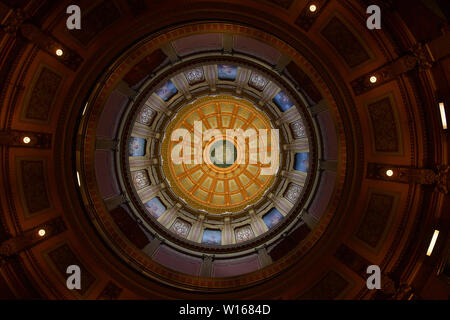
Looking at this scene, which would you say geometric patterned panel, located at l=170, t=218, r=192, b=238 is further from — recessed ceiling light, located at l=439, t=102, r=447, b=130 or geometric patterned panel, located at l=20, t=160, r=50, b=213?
recessed ceiling light, located at l=439, t=102, r=447, b=130

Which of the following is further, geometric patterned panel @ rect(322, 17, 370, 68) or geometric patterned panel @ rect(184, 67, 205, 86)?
geometric patterned panel @ rect(184, 67, 205, 86)

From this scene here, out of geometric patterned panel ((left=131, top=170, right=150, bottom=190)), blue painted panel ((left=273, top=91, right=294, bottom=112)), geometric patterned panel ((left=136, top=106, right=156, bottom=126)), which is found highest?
blue painted panel ((left=273, top=91, right=294, bottom=112))

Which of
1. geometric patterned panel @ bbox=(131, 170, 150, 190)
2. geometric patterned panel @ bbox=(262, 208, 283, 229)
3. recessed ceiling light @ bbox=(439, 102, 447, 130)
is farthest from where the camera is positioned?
geometric patterned panel @ bbox=(262, 208, 283, 229)

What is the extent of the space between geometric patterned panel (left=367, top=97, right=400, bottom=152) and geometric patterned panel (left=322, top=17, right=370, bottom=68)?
1.90 metres

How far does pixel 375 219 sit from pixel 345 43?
24.5 ft

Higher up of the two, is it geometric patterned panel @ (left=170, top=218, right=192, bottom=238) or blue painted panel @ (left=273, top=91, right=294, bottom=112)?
blue painted panel @ (left=273, top=91, right=294, bottom=112)

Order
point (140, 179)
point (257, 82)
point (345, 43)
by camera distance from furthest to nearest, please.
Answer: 1. point (140, 179)
2. point (257, 82)
3. point (345, 43)

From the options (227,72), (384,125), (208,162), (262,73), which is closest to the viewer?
(384,125)

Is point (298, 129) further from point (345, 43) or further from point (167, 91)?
point (167, 91)

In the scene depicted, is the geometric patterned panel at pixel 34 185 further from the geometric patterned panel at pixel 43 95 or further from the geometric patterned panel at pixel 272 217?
the geometric patterned panel at pixel 272 217

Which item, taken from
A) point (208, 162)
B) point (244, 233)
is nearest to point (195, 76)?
point (208, 162)

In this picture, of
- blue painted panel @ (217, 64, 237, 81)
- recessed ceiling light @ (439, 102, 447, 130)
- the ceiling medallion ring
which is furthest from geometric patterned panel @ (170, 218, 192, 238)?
recessed ceiling light @ (439, 102, 447, 130)

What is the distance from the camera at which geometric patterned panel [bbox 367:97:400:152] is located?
10.6 m

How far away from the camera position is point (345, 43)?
33.7ft
